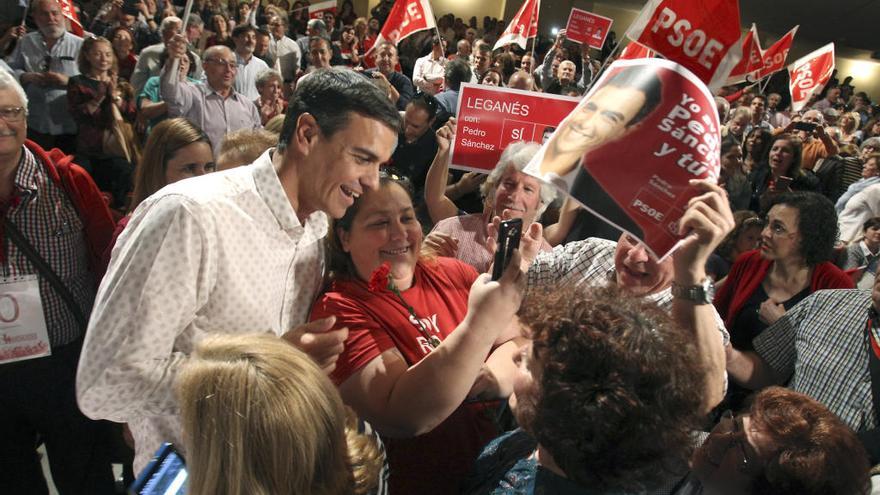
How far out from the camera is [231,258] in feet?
4.76

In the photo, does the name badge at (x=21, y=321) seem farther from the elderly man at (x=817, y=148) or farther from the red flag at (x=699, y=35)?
the elderly man at (x=817, y=148)

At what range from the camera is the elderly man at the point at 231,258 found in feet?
4.32

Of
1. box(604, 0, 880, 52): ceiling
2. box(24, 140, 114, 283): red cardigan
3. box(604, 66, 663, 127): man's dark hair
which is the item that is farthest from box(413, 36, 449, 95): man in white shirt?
box(604, 0, 880, 52): ceiling

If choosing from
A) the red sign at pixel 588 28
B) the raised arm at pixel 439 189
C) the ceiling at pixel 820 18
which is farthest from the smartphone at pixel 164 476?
the ceiling at pixel 820 18

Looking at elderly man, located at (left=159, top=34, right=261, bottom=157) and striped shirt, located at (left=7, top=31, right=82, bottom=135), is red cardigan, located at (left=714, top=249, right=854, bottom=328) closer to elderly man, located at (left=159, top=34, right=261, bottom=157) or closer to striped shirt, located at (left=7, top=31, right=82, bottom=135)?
elderly man, located at (left=159, top=34, right=261, bottom=157)

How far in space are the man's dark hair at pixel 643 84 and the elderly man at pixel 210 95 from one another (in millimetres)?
3745

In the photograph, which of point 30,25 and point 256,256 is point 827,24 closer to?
point 30,25

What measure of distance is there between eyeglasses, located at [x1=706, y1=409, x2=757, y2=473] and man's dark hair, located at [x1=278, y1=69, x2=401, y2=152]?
4.18 feet

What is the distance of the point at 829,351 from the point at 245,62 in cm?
589

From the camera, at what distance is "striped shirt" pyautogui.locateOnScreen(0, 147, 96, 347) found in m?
1.94

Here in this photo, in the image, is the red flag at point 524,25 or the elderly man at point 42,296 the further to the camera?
the red flag at point 524,25

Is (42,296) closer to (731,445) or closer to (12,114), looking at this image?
(12,114)

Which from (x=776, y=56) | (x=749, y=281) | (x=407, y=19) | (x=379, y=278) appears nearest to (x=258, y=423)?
(x=379, y=278)

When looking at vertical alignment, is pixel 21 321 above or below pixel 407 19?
below
